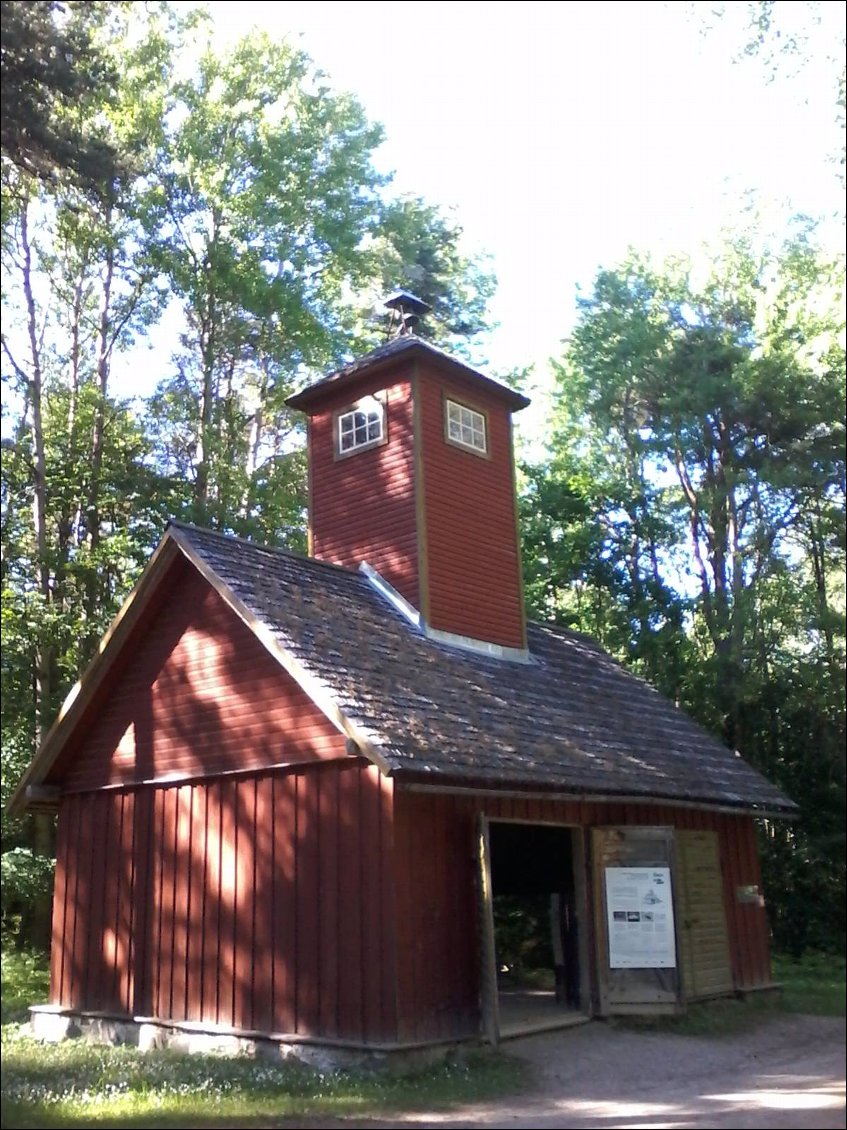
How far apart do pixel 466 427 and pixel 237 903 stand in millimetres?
7732

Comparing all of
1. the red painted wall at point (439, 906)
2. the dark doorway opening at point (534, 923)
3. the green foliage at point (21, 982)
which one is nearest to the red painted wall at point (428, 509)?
the dark doorway opening at point (534, 923)

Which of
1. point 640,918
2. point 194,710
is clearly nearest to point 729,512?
point 640,918

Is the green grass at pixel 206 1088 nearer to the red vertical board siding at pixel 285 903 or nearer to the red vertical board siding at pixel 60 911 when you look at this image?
the red vertical board siding at pixel 285 903

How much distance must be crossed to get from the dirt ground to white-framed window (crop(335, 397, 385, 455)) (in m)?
8.25

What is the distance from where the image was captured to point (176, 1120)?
8.19 metres

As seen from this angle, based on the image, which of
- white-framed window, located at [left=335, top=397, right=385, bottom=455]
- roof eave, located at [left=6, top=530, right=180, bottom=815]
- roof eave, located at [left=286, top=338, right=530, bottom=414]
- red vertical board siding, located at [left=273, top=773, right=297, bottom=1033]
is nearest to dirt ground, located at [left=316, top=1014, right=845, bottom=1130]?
red vertical board siding, located at [left=273, top=773, right=297, bottom=1033]

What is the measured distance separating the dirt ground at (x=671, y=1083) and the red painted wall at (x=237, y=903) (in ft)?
5.69

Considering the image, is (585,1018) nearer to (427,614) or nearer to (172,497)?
(427,614)

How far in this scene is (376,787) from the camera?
10523 millimetres

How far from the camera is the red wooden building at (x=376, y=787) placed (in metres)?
10.6

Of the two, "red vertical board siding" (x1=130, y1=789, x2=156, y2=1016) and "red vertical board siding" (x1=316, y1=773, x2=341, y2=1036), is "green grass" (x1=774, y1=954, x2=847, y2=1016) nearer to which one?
"red vertical board siding" (x1=316, y1=773, x2=341, y2=1036)

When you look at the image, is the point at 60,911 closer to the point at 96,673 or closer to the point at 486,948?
the point at 96,673

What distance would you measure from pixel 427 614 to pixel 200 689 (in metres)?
3.21

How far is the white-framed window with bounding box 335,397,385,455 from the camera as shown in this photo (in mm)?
15839
